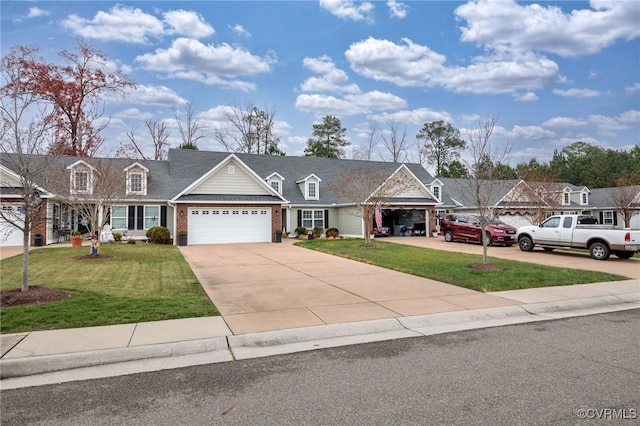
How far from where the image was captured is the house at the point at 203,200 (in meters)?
22.6

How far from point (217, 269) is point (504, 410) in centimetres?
1120

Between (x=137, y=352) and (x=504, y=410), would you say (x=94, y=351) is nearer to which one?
(x=137, y=352)

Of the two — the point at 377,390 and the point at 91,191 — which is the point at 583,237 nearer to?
the point at 377,390

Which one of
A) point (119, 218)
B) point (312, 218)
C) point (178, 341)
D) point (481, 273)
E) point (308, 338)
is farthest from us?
point (312, 218)

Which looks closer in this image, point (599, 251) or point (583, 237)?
point (599, 251)

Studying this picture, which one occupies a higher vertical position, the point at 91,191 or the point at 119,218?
the point at 91,191

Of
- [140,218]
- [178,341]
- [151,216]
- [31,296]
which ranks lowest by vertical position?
[178,341]

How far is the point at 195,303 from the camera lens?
8.43 metres

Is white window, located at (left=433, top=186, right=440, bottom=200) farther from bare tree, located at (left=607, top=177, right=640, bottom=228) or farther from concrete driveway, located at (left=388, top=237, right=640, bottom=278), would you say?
concrete driveway, located at (left=388, top=237, right=640, bottom=278)

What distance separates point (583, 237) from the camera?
17188mm

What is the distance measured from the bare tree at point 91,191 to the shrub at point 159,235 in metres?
2.61

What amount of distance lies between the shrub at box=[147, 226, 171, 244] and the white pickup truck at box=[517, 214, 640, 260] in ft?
62.5

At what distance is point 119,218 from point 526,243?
22.7 m

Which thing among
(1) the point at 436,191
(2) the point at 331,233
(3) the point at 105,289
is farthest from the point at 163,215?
(1) the point at 436,191
